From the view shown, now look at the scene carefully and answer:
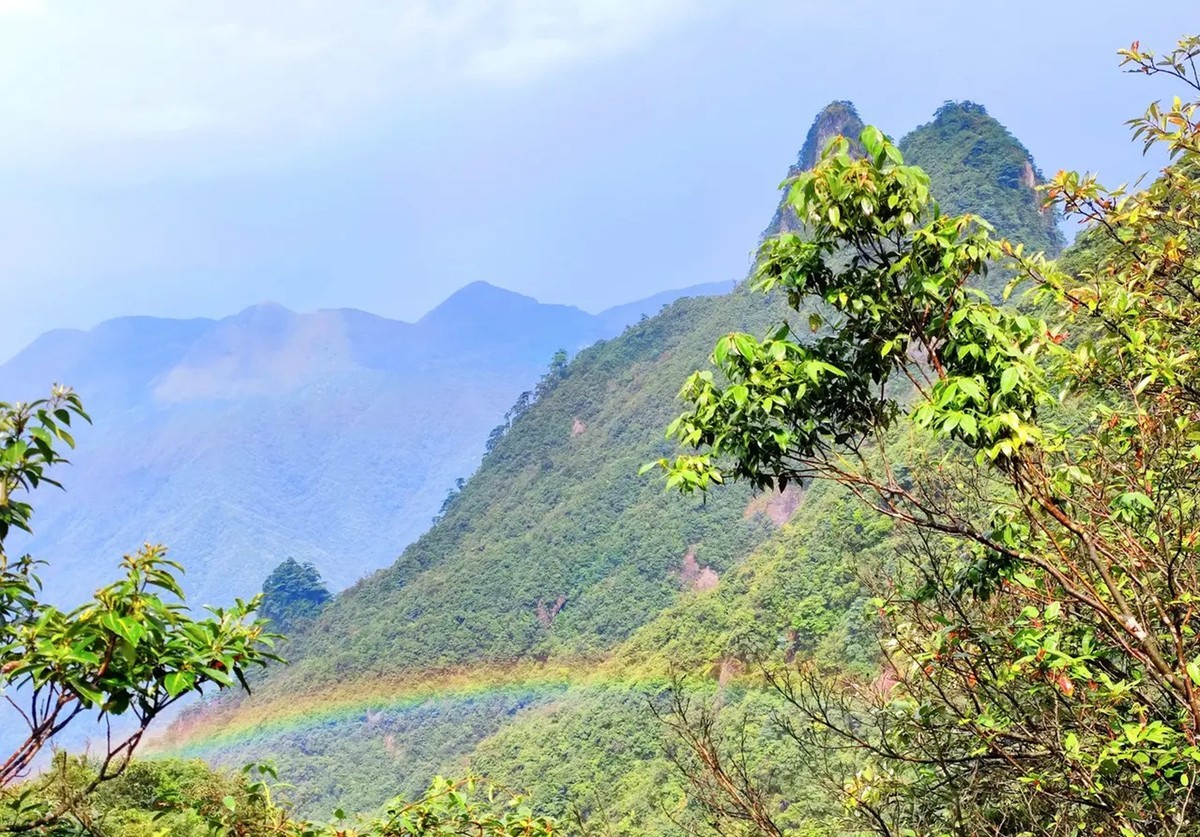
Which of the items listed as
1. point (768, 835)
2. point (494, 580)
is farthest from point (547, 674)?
point (768, 835)

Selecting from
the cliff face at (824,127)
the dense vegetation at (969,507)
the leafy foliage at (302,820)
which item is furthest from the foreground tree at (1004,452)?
the cliff face at (824,127)

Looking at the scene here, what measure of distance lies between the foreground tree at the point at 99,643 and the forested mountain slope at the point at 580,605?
1641cm

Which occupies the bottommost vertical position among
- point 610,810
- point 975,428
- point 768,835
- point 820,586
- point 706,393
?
point 610,810

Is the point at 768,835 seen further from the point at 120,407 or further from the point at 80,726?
the point at 120,407

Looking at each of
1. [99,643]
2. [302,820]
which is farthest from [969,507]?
[99,643]

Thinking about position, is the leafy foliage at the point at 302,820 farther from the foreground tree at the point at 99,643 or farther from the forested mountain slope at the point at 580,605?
the forested mountain slope at the point at 580,605

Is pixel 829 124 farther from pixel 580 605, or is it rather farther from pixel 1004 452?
pixel 1004 452

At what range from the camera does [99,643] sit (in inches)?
66.5

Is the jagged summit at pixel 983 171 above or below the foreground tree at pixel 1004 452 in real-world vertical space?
above

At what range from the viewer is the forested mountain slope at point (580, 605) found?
79.5ft

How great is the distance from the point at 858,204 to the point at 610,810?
2003 cm

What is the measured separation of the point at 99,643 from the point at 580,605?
3975 cm

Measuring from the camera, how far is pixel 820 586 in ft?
77.8

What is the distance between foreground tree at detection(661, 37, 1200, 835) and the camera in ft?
7.41
